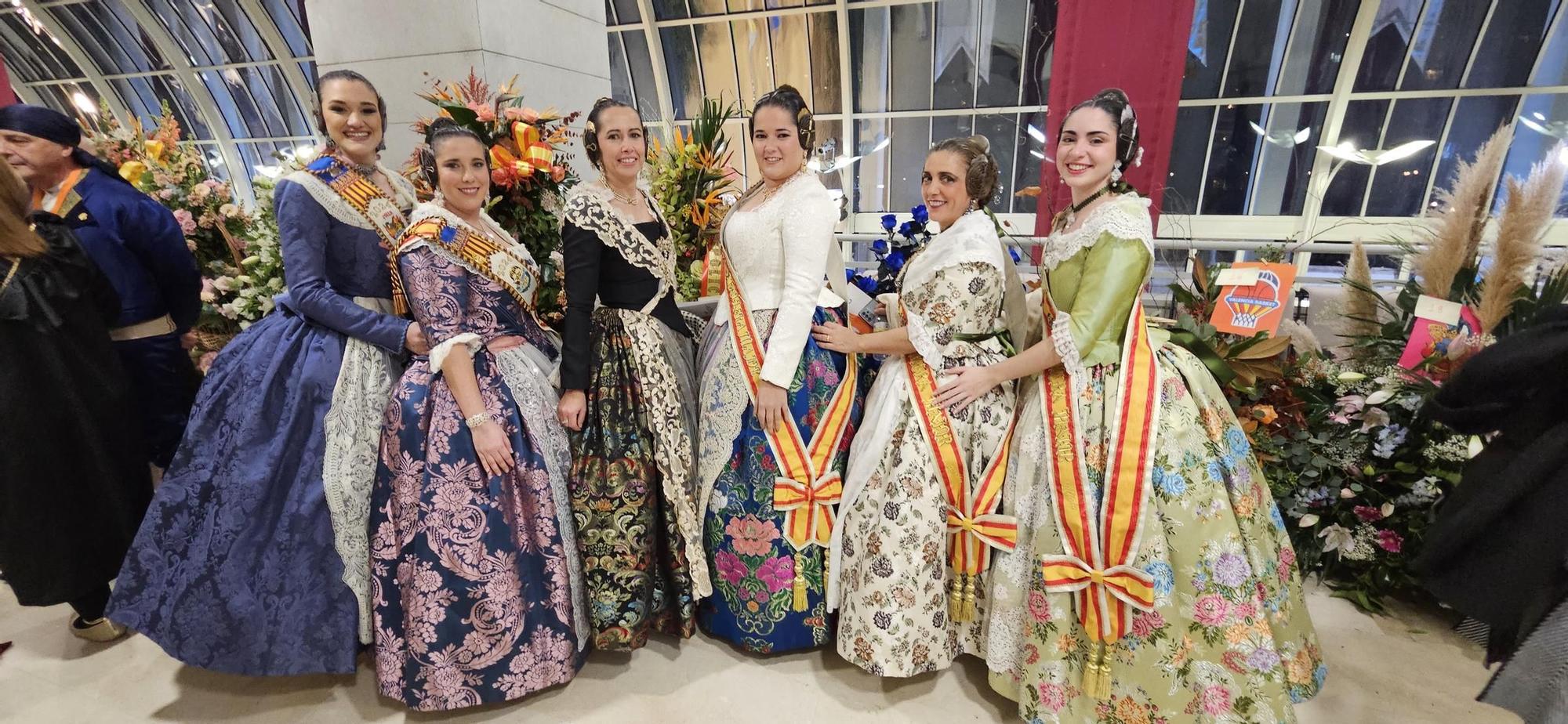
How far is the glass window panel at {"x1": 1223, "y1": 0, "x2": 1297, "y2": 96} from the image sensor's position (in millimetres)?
7910

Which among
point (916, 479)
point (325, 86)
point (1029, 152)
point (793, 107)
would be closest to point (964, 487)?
point (916, 479)

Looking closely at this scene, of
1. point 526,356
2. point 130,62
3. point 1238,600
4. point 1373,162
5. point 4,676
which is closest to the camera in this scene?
point 1238,600

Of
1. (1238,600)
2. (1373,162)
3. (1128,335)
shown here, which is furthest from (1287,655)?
(1373,162)

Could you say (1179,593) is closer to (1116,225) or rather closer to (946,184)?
(1116,225)

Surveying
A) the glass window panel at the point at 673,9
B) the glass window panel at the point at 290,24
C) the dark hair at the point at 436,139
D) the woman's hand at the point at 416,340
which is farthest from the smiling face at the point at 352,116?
the glass window panel at the point at 290,24

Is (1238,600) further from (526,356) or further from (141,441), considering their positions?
(141,441)

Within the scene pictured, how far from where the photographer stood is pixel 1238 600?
1.64 m

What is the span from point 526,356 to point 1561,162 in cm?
316

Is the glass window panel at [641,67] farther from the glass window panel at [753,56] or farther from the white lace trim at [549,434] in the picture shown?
the white lace trim at [549,434]

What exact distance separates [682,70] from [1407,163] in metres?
10.4

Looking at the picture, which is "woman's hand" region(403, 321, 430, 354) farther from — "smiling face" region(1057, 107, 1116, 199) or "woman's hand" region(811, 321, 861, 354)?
"smiling face" region(1057, 107, 1116, 199)

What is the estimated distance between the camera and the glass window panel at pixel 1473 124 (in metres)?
7.30

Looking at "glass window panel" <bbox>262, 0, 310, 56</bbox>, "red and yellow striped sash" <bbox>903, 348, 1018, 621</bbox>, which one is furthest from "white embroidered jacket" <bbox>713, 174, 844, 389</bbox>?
"glass window panel" <bbox>262, 0, 310, 56</bbox>

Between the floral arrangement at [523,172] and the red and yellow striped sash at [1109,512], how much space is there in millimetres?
1751
